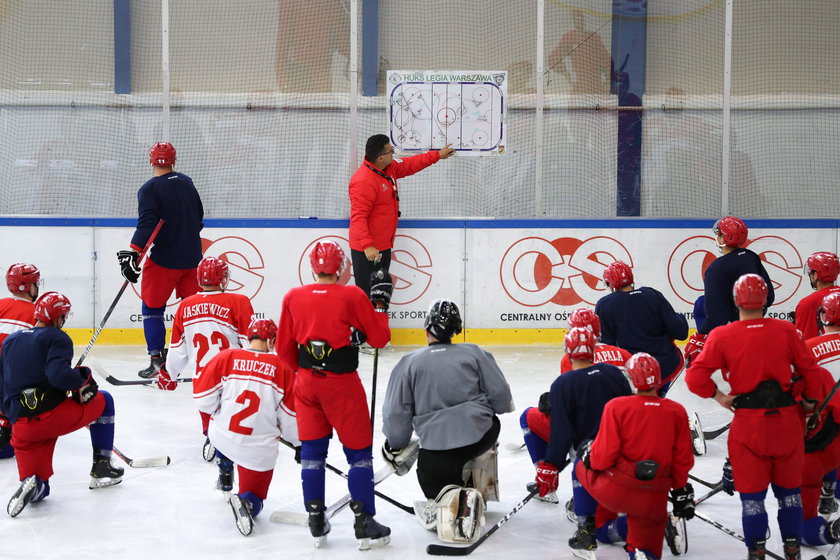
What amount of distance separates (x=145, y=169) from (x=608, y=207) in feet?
14.2

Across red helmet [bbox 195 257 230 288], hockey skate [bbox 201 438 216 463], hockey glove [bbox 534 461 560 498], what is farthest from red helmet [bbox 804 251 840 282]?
hockey skate [bbox 201 438 216 463]

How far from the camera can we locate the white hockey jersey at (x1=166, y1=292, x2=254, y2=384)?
5.57 metres

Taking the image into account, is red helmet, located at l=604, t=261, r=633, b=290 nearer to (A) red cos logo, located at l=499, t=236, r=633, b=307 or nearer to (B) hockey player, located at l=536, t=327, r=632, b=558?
(B) hockey player, located at l=536, t=327, r=632, b=558

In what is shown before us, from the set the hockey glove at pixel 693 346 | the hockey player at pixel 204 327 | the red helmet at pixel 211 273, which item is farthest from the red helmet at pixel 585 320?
the red helmet at pixel 211 273

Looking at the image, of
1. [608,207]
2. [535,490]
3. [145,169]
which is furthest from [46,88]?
[535,490]

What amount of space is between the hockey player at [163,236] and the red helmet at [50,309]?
2.46 m

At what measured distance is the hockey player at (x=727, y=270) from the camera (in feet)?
19.1

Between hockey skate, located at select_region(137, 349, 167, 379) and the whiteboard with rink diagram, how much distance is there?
9.74 feet

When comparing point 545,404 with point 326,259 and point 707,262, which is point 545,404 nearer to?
point 326,259

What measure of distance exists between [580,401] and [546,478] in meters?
0.35

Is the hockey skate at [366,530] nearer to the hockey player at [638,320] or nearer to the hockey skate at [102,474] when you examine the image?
the hockey skate at [102,474]

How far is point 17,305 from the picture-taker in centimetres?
544

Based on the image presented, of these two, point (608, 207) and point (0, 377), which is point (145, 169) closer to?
point (608, 207)

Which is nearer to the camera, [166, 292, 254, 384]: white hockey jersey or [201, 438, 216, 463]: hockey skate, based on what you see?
[166, 292, 254, 384]: white hockey jersey
